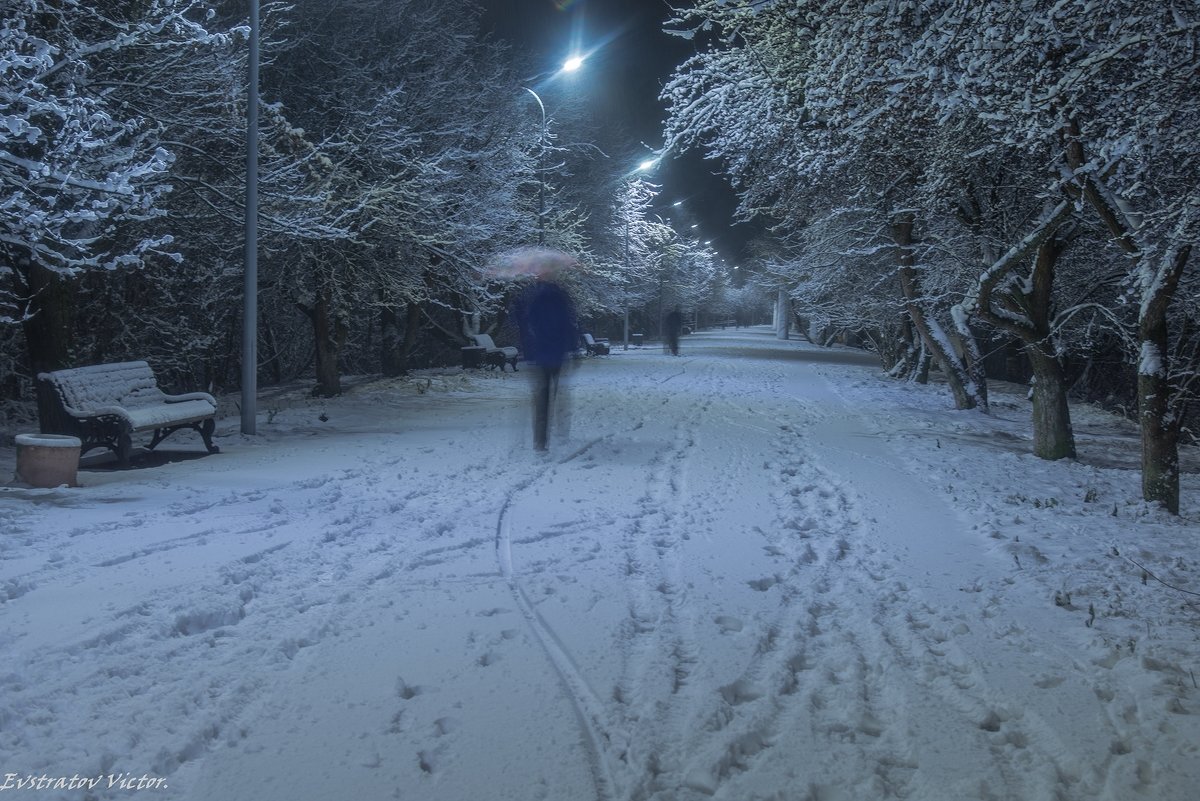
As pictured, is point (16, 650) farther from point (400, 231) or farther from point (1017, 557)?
point (400, 231)

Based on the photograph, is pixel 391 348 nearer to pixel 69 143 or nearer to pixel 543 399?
pixel 543 399

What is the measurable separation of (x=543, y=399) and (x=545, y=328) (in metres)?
0.85

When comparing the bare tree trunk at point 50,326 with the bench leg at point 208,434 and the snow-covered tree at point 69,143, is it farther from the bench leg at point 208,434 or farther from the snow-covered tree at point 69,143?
the bench leg at point 208,434

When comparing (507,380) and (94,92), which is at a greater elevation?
(94,92)

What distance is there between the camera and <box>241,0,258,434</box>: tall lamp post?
10516 millimetres

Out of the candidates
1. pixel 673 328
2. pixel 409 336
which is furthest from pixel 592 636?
pixel 673 328

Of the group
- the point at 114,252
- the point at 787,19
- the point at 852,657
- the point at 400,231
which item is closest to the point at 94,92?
the point at 114,252

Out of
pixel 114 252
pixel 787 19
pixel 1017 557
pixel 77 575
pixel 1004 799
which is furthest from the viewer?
pixel 114 252

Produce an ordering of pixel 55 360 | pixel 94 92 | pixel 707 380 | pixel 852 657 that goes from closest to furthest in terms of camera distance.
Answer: pixel 852 657 → pixel 94 92 → pixel 55 360 → pixel 707 380

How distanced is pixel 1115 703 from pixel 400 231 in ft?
43.7

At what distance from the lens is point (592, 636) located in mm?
4254

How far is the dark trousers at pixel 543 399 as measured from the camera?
968 centimetres

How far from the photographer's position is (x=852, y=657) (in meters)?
4.08

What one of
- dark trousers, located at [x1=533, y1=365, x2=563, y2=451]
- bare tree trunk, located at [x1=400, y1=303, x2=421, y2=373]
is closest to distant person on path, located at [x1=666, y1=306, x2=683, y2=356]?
bare tree trunk, located at [x1=400, y1=303, x2=421, y2=373]
